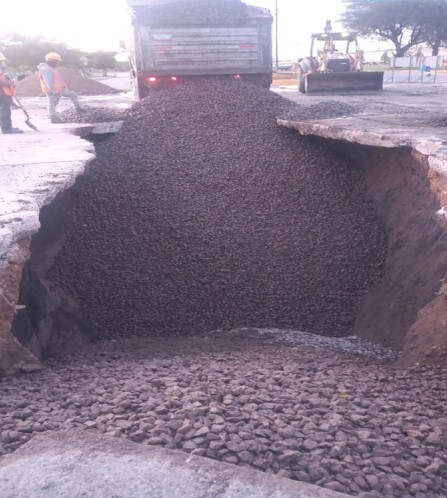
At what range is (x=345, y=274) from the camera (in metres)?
7.57

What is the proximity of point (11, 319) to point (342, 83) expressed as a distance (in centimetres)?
1441

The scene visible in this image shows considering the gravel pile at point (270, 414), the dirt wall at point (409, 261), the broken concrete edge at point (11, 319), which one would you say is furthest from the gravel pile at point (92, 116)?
the gravel pile at point (270, 414)

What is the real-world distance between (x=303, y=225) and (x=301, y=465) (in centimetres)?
555

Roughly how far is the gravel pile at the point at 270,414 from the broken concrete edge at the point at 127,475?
94 millimetres

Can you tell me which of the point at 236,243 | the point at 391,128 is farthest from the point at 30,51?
the point at 236,243

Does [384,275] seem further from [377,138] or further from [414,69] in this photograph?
[414,69]

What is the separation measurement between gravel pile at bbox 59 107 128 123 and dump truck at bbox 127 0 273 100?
4.01 feet

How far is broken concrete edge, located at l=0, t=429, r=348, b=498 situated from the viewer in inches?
105

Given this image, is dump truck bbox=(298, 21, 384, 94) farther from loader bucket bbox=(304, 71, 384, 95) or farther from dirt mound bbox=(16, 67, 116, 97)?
dirt mound bbox=(16, 67, 116, 97)

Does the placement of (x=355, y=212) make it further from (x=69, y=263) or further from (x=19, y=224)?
(x=19, y=224)

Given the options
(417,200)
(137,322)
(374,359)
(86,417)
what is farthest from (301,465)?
(417,200)

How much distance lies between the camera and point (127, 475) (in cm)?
276

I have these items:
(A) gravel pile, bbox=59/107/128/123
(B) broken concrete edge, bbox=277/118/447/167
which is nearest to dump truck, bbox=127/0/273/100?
(A) gravel pile, bbox=59/107/128/123

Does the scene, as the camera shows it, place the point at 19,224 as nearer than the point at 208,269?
Yes
